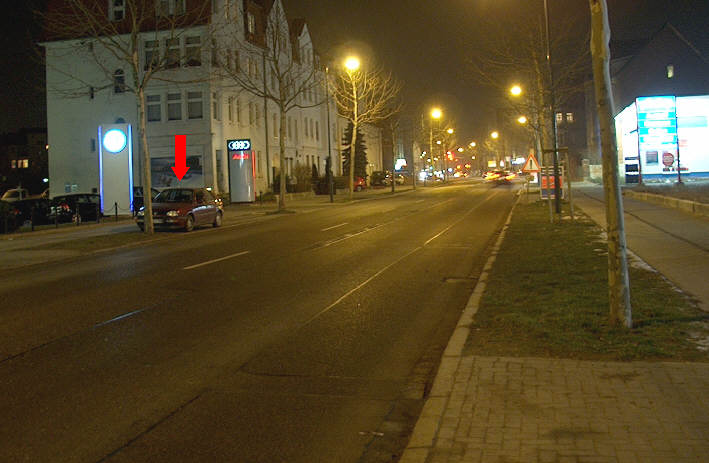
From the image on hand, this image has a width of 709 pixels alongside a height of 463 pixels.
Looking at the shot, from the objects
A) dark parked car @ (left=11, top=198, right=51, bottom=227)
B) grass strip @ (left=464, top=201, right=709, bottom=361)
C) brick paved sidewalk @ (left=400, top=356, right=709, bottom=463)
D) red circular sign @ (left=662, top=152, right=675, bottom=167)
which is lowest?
brick paved sidewalk @ (left=400, top=356, right=709, bottom=463)

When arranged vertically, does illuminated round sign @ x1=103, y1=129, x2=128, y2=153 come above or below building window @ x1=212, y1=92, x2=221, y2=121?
below

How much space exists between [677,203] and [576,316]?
19.9m

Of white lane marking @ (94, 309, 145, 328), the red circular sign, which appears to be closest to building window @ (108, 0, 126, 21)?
the red circular sign

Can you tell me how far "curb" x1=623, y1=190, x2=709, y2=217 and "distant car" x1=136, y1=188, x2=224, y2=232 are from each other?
16.9m

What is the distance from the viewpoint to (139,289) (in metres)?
12.4

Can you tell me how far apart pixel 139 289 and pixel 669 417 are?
30.5 feet

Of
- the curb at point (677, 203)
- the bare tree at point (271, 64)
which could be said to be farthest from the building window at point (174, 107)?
the curb at point (677, 203)

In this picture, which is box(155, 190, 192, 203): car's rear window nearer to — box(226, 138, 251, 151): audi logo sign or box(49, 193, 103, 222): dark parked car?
box(49, 193, 103, 222): dark parked car

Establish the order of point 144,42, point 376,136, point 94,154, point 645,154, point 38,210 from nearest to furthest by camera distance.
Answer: point 38,210 → point 144,42 → point 94,154 → point 645,154 → point 376,136

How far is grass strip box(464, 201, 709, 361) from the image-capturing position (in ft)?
23.4

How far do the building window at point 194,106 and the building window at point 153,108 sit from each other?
2.21m

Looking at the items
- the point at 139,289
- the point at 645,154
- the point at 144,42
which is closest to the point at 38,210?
the point at 144,42

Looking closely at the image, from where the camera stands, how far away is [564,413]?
5.41 metres

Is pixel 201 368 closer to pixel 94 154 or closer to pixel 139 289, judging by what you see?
pixel 139 289
